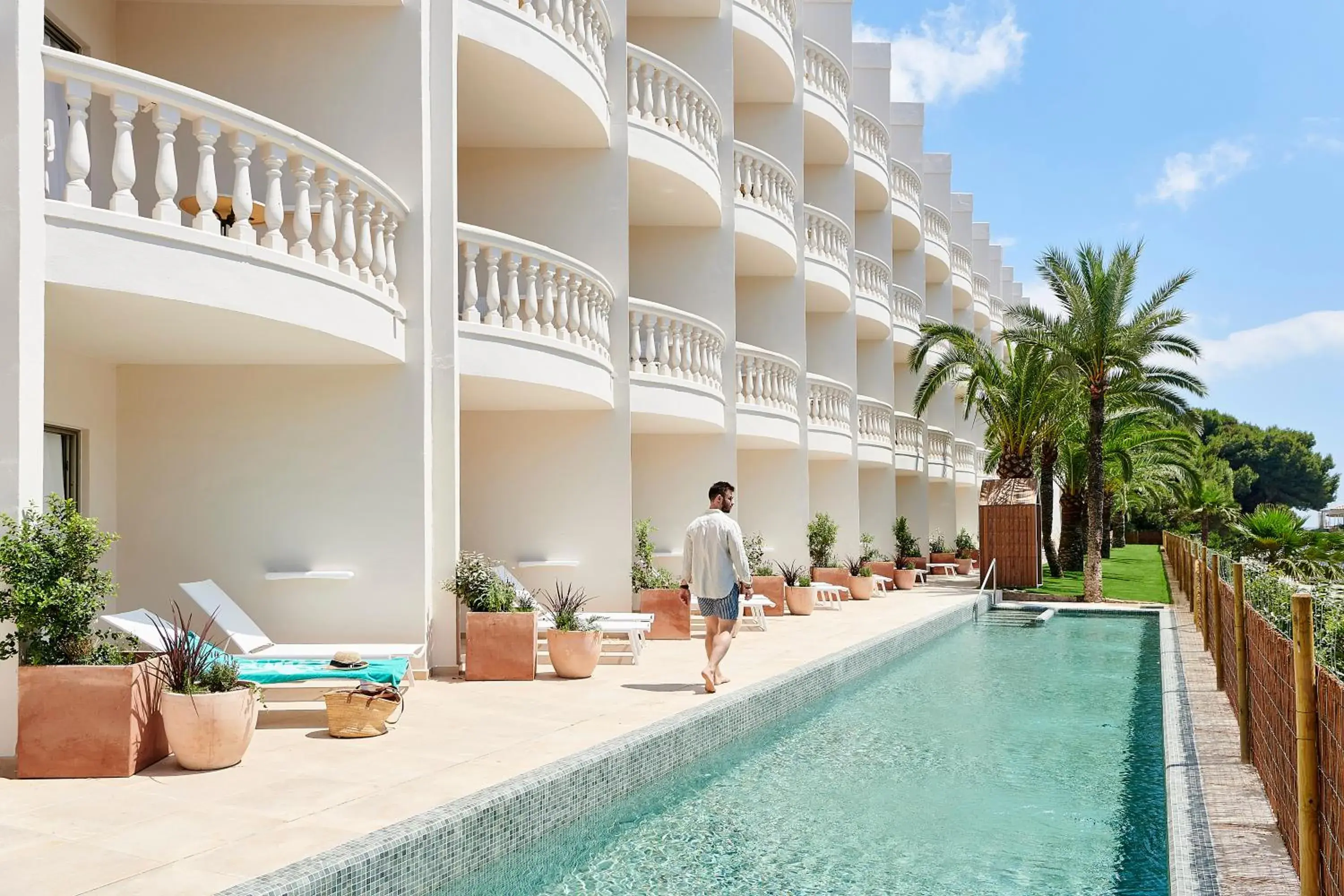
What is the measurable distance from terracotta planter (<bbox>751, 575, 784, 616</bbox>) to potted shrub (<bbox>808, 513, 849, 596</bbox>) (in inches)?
124

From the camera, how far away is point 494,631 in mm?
10258

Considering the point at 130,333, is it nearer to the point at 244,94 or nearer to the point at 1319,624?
the point at 244,94

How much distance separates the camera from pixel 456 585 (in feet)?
34.2

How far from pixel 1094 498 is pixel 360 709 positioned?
19.2 m

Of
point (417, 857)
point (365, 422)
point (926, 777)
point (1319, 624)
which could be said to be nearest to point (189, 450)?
point (365, 422)

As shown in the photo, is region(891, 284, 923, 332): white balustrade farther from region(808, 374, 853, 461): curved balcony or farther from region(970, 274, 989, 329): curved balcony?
region(970, 274, 989, 329): curved balcony

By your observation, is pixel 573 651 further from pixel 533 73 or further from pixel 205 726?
pixel 533 73

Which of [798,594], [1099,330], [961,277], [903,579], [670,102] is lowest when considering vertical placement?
[903,579]

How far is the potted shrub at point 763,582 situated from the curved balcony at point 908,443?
9251 mm

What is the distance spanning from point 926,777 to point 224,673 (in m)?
4.62

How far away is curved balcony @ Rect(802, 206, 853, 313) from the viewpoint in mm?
22484

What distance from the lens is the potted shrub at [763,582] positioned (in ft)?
59.5

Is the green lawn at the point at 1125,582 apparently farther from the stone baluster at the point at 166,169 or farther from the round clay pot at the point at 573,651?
the stone baluster at the point at 166,169

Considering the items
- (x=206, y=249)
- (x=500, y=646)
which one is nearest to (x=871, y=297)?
(x=500, y=646)
